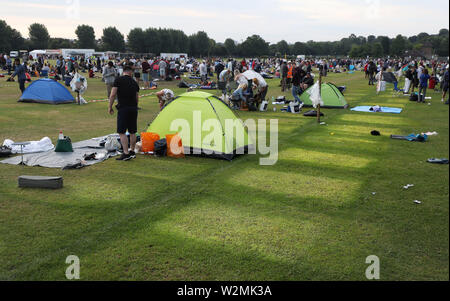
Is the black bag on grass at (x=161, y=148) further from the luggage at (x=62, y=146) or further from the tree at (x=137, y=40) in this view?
the tree at (x=137, y=40)

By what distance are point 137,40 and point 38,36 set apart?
28.7 meters

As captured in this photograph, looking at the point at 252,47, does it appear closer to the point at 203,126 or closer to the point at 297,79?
the point at 297,79

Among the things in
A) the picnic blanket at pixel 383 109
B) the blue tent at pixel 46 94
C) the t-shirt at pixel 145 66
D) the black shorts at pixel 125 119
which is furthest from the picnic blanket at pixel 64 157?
A: the t-shirt at pixel 145 66

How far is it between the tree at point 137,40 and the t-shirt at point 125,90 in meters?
118

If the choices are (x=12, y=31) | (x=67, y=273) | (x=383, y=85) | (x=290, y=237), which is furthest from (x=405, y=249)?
(x=12, y=31)

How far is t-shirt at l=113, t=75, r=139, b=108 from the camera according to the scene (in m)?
8.51

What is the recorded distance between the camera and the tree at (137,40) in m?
119

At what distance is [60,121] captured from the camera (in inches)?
521

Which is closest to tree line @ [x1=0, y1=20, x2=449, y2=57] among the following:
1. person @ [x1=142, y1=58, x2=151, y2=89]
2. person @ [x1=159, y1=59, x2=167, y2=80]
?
person @ [x1=159, y1=59, x2=167, y2=80]

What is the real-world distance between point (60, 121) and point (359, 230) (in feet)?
37.3

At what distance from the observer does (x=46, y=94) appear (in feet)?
56.9

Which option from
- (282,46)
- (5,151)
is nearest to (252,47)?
(282,46)

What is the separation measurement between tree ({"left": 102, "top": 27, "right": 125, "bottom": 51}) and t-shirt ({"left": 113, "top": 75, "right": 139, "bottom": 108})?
380 ft

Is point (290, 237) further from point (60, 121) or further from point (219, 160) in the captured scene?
point (60, 121)
